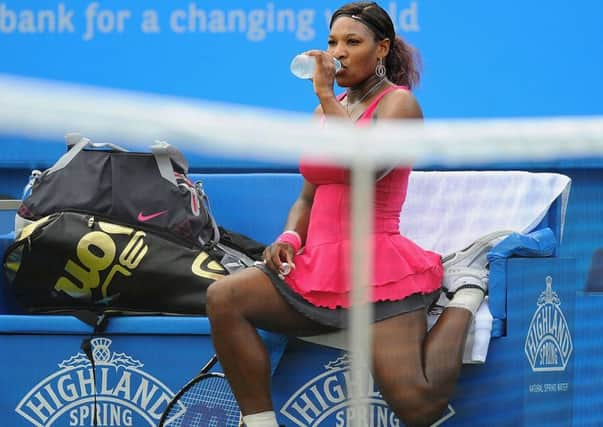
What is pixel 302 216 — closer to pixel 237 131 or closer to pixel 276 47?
pixel 237 131

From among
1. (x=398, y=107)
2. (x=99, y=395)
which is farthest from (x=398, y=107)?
(x=99, y=395)

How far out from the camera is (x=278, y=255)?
8.50 ft

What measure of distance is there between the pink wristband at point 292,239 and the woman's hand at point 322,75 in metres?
0.34

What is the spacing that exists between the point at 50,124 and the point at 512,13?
8.66 feet

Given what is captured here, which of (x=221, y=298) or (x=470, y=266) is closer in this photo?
(x=221, y=298)

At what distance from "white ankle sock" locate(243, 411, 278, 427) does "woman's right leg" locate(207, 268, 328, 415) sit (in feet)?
0.03

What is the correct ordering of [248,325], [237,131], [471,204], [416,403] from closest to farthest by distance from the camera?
[237,131] < [416,403] < [248,325] < [471,204]

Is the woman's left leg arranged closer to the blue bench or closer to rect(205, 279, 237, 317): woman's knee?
the blue bench

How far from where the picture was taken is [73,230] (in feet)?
9.55

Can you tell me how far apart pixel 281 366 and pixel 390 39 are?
80 centimetres

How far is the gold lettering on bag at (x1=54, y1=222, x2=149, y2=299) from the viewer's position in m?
2.90

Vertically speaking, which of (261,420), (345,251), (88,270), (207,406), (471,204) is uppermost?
(471,204)

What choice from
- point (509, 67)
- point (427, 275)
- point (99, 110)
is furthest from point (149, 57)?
point (99, 110)

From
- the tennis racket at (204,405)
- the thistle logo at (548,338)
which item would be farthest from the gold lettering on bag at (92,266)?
the thistle logo at (548,338)
